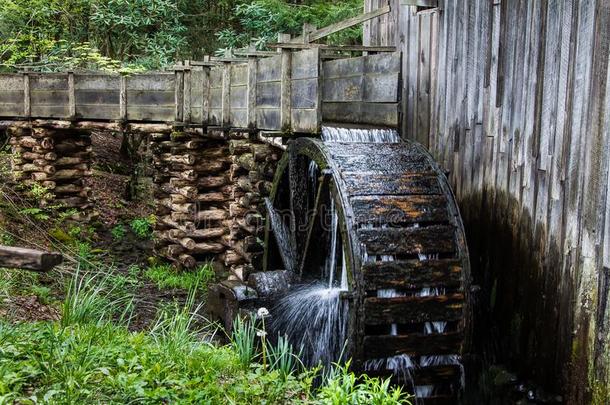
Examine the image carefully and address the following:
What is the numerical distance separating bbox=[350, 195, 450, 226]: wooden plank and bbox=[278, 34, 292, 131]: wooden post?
1803 millimetres

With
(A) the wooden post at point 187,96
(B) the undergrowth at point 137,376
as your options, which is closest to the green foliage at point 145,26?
(A) the wooden post at point 187,96

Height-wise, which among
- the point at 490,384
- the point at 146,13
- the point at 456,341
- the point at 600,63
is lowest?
the point at 490,384

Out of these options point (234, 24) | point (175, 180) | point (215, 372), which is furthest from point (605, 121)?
point (234, 24)

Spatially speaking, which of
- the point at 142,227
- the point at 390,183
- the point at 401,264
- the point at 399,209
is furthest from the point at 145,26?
the point at 401,264

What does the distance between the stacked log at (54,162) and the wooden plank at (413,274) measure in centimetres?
969

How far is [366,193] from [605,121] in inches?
92.8

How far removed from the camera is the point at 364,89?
791 centimetres

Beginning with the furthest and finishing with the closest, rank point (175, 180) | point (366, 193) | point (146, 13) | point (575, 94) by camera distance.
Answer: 1. point (146, 13)
2. point (175, 180)
3. point (366, 193)
4. point (575, 94)

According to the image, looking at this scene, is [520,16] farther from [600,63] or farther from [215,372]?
[215,372]

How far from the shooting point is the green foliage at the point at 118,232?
1471cm

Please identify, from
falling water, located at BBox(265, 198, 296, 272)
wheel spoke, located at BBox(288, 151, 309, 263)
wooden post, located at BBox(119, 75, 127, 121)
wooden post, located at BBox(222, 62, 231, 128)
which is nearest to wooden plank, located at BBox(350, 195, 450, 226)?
wheel spoke, located at BBox(288, 151, 309, 263)

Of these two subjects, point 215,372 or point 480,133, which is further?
point 480,133

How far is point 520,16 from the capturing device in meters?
6.35

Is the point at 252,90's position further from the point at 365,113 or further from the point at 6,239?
the point at 6,239
